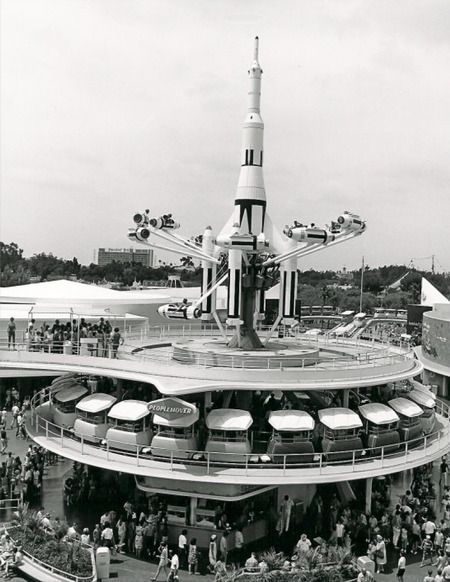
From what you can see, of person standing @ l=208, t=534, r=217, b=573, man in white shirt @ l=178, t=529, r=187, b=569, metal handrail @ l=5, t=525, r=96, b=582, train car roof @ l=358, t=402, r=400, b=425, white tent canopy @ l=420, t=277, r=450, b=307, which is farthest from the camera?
white tent canopy @ l=420, t=277, r=450, b=307

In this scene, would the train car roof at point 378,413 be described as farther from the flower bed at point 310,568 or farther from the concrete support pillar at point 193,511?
the concrete support pillar at point 193,511

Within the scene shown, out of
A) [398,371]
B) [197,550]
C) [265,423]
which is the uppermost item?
[398,371]

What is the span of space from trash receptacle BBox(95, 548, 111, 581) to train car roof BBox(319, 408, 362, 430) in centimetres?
932

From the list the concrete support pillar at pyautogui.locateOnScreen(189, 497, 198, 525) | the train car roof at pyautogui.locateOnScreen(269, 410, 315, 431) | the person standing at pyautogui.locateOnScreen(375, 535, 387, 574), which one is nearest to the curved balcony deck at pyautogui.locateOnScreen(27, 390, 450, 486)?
the train car roof at pyautogui.locateOnScreen(269, 410, 315, 431)

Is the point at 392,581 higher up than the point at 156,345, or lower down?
lower down

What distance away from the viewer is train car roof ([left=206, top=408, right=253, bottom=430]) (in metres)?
23.3

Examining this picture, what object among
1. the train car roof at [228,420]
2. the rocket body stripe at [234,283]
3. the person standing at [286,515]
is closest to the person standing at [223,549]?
the person standing at [286,515]

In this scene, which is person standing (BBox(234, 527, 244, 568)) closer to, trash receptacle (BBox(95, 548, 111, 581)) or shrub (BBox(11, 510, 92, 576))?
trash receptacle (BBox(95, 548, 111, 581))

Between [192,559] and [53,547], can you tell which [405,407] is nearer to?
[192,559]

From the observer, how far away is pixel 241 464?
2305 centimetres

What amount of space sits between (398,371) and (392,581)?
10.1 metres

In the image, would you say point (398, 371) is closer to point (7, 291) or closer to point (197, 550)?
point (197, 550)

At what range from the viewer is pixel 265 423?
27.4 m

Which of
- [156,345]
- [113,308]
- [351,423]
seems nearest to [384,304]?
[113,308]
